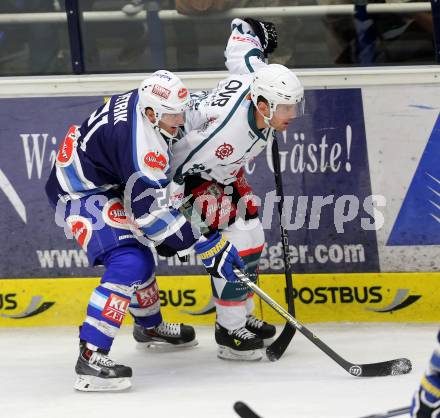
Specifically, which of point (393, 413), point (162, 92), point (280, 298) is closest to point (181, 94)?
point (162, 92)

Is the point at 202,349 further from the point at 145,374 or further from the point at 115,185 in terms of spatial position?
the point at 115,185

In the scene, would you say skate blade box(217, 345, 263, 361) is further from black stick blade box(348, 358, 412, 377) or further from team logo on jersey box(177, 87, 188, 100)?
team logo on jersey box(177, 87, 188, 100)

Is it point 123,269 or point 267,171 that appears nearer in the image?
point 123,269

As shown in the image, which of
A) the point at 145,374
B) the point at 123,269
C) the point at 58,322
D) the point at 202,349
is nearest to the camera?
the point at 123,269

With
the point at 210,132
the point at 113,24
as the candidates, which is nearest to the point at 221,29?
the point at 113,24

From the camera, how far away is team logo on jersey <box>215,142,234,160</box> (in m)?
4.78

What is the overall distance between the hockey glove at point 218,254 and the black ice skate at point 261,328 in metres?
0.63

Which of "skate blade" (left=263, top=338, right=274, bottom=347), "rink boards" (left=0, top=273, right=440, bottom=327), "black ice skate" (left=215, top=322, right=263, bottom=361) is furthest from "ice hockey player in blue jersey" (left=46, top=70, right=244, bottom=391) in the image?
"rink boards" (left=0, top=273, right=440, bottom=327)

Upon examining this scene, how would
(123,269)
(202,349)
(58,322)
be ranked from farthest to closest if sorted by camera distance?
(58,322) < (202,349) < (123,269)

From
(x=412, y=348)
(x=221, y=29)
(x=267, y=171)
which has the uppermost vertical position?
(x=221, y=29)

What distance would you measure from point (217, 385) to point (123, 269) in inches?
22.8

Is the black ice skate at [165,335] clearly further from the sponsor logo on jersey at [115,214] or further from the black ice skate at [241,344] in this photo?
the sponsor logo on jersey at [115,214]

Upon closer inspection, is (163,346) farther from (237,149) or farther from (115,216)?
(237,149)

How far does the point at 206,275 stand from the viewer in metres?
5.55
